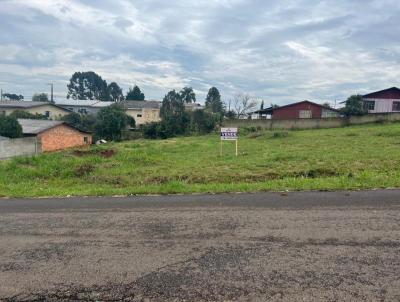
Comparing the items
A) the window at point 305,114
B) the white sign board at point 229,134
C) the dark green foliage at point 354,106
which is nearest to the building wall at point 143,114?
the window at point 305,114

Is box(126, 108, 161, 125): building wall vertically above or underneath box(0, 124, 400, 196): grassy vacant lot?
above

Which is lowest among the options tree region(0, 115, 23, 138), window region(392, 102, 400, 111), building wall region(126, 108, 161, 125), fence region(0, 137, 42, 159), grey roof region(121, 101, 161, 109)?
fence region(0, 137, 42, 159)

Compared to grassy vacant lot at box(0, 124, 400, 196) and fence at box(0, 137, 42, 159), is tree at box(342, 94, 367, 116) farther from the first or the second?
fence at box(0, 137, 42, 159)

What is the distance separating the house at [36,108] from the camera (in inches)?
2301

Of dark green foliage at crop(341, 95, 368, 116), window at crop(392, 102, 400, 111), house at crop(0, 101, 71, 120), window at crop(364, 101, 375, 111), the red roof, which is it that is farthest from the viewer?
house at crop(0, 101, 71, 120)

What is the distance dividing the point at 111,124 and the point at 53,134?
28.0 feet

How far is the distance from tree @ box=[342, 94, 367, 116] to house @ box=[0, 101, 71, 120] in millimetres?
48744

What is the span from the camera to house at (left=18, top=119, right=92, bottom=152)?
3244cm

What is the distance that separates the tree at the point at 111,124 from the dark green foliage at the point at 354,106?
92.6ft

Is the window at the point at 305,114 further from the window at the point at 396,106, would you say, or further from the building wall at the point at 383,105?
the window at the point at 396,106

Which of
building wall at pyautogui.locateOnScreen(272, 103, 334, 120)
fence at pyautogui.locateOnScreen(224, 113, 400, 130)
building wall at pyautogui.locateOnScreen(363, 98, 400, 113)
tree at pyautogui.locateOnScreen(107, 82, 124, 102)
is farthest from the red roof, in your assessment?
tree at pyautogui.locateOnScreen(107, 82, 124, 102)

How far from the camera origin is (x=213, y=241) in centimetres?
453

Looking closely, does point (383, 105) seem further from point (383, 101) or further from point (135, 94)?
point (135, 94)

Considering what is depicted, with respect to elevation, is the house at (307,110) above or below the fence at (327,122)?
above
